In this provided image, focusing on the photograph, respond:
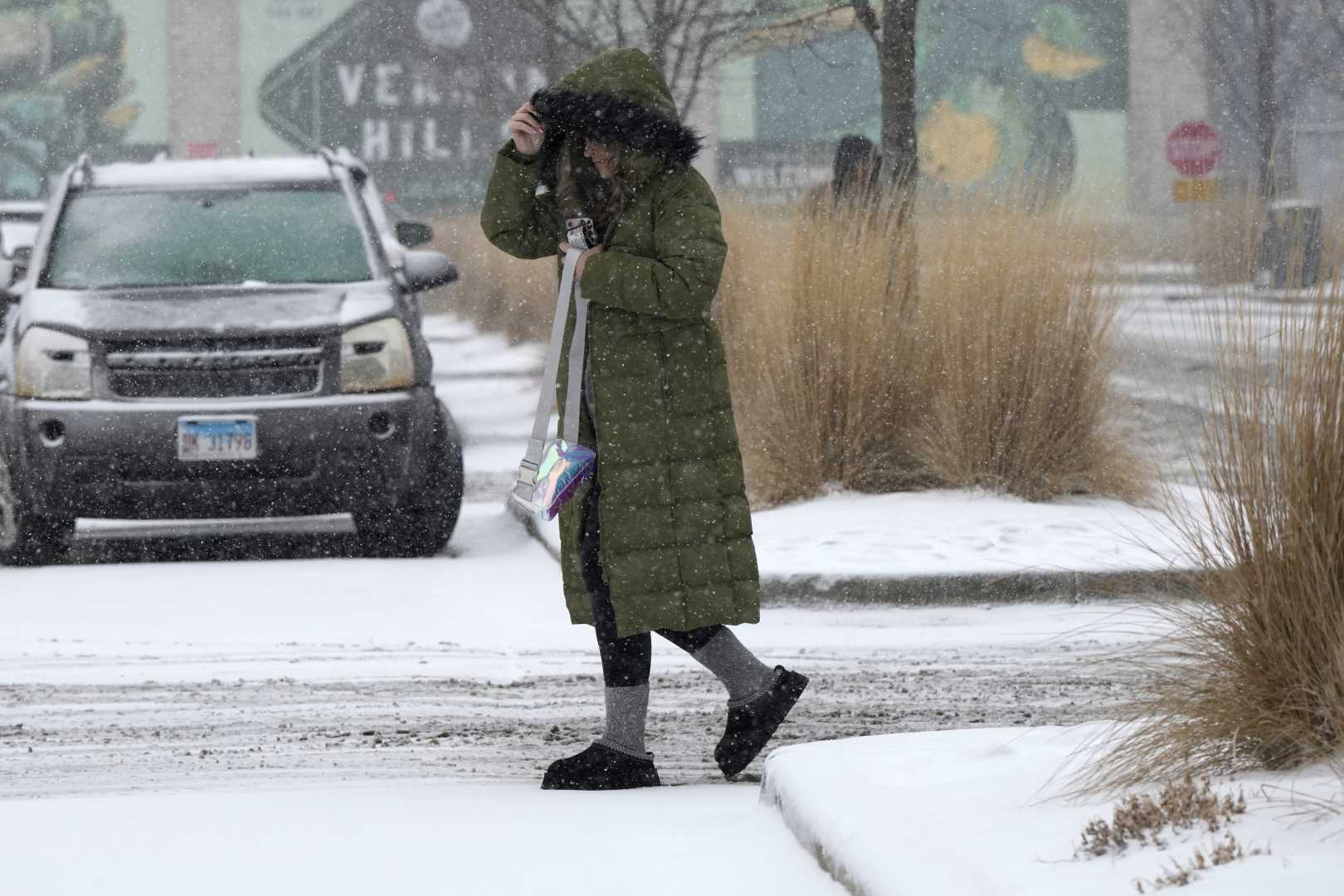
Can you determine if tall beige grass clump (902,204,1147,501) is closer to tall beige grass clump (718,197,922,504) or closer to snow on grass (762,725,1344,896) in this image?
tall beige grass clump (718,197,922,504)

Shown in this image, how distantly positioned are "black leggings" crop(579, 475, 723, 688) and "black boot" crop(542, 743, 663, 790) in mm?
167

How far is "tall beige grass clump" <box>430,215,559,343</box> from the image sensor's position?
75.6 feet

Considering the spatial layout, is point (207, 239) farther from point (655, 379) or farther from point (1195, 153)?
point (1195, 153)

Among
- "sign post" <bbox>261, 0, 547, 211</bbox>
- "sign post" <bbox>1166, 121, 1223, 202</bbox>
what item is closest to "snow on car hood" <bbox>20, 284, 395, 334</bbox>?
"sign post" <bbox>1166, 121, 1223, 202</bbox>

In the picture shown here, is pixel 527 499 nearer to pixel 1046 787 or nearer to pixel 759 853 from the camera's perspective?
pixel 759 853

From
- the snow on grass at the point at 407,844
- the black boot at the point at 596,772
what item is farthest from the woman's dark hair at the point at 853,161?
the snow on grass at the point at 407,844

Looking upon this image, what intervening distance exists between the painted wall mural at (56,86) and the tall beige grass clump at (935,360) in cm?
4008

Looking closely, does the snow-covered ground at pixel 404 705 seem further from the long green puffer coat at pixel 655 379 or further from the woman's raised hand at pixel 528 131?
the woman's raised hand at pixel 528 131

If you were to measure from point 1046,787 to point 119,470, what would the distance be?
572 cm

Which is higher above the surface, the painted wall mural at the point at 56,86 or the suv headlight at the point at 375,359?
the painted wall mural at the point at 56,86

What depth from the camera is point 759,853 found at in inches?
160

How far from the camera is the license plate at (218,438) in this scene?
28.7 feet

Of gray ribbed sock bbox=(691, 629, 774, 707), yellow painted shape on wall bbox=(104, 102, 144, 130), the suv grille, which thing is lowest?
gray ribbed sock bbox=(691, 629, 774, 707)

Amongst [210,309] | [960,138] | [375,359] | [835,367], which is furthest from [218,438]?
[960,138]
